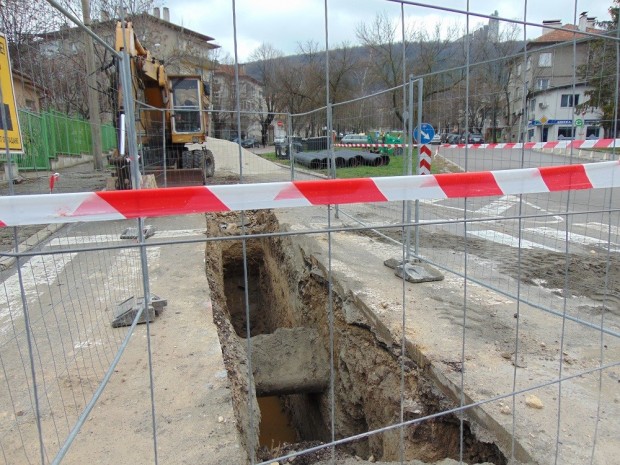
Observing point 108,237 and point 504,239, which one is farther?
point 504,239

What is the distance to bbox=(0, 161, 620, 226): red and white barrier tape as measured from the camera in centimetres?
171

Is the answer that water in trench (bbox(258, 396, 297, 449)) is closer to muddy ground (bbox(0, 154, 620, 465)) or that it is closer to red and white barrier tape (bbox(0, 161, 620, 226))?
muddy ground (bbox(0, 154, 620, 465))

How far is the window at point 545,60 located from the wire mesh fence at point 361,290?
5 cm

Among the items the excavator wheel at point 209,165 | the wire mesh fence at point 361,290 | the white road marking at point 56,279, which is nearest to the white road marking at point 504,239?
the wire mesh fence at point 361,290

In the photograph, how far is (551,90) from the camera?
446 cm

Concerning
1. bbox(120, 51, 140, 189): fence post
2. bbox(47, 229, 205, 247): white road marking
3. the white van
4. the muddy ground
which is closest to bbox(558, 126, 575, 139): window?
→ the muddy ground

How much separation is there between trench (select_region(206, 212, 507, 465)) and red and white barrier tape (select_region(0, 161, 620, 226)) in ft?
1.11

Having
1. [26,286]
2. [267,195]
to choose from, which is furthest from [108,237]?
[267,195]

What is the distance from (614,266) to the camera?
5.94 metres

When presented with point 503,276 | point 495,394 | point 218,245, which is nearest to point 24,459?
point 495,394

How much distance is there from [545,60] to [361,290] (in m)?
3.03

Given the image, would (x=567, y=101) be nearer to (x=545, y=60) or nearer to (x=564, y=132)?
(x=564, y=132)

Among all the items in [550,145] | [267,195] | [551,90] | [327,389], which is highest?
[551,90]

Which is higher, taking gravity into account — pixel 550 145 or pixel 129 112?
pixel 129 112
